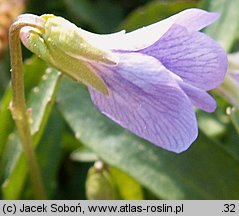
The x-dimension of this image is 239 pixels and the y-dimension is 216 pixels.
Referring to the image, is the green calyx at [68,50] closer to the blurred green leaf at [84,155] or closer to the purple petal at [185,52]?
the purple petal at [185,52]

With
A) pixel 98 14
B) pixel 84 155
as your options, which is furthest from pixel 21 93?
pixel 98 14

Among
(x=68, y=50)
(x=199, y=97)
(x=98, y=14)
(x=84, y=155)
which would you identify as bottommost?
(x=84, y=155)

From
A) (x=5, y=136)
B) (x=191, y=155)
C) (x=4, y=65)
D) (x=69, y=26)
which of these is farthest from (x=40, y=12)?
(x=69, y=26)

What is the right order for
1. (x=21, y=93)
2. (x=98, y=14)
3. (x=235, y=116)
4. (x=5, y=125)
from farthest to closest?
(x=98, y=14) → (x=5, y=125) → (x=235, y=116) → (x=21, y=93)

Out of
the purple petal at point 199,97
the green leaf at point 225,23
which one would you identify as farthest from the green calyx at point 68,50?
the green leaf at point 225,23

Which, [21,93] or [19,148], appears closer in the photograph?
[21,93]

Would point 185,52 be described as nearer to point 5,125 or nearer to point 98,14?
point 5,125
